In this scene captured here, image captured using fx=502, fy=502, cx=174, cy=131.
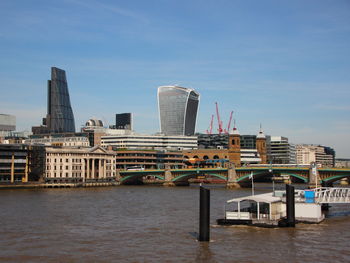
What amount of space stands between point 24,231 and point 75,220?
35.5 feet

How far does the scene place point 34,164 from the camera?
164750 millimetres

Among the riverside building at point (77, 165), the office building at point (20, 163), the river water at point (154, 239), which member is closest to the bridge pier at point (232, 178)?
the riverside building at point (77, 165)

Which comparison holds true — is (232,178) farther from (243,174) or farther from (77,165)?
(77,165)

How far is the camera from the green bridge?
452ft

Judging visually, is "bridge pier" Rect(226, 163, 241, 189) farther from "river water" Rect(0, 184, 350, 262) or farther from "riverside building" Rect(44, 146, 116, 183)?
"river water" Rect(0, 184, 350, 262)

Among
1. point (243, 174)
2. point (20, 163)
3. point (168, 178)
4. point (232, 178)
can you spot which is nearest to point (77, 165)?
point (20, 163)

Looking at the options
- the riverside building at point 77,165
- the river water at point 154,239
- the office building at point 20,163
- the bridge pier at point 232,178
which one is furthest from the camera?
the riverside building at point 77,165

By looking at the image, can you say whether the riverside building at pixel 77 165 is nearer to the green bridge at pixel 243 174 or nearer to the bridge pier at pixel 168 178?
the green bridge at pixel 243 174

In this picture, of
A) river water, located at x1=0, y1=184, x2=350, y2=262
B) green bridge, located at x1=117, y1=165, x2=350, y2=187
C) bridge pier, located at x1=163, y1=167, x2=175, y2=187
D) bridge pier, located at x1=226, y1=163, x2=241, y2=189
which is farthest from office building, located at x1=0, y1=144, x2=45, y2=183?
river water, located at x1=0, y1=184, x2=350, y2=262

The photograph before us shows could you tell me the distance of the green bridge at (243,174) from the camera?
452ft

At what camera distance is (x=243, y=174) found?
163000 millimetres

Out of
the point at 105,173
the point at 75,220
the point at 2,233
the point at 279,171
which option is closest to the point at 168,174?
the point at 105,173

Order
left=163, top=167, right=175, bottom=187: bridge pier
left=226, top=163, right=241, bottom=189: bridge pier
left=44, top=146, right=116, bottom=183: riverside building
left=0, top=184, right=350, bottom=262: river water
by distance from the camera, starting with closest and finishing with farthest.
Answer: left=0, top=184, right=350, bottom=262: river water → left=226, top=163, right=241, bottom=189: bridge pier → left=44, top=146, right=116, bottom=183: riverside building → left=163, top=167, right=175, bottom=187: bridge pier

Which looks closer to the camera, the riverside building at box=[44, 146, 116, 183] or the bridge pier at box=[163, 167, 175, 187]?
the riverside building at box=[44, 146, 116, 183]
